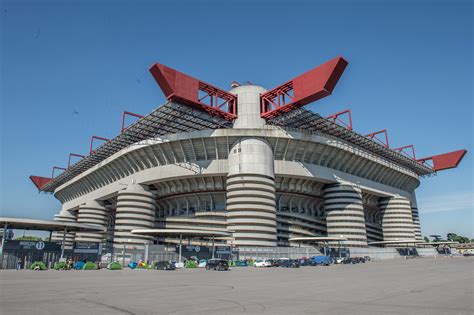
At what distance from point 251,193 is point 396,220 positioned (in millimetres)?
50626

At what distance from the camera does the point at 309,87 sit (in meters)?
51.3

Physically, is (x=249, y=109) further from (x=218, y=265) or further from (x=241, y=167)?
(x=218, y=265)

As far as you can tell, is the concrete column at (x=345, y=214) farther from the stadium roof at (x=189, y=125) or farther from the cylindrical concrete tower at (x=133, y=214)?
the cylindrical concrete tower at (x=133, y=214)

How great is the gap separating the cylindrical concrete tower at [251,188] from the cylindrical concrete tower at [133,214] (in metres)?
18.7

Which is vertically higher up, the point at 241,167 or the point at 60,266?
the point at 241,167

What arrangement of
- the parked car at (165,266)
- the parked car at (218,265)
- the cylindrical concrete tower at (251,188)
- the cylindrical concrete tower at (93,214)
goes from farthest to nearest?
the cylindrical concrete tower at (93,214), the cylindrical concrete tower at (251,188), the parked car at (165,266), the parked car at (218,265)

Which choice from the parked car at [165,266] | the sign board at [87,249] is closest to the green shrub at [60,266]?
the sign board at [87,249]

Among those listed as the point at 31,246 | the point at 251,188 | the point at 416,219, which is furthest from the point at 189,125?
the point at 416,219

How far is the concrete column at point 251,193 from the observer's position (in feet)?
188

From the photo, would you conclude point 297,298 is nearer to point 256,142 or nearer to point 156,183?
point 256,142

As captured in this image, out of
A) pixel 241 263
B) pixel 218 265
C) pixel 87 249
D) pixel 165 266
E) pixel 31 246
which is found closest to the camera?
pixel 218 265

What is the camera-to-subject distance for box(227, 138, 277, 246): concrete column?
5738 cm

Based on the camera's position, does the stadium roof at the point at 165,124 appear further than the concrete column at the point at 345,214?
No

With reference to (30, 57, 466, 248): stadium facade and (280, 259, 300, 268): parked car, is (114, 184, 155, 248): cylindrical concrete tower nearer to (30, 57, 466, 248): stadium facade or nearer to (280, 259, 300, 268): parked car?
(30, 57, 466, 248): stadium facade
